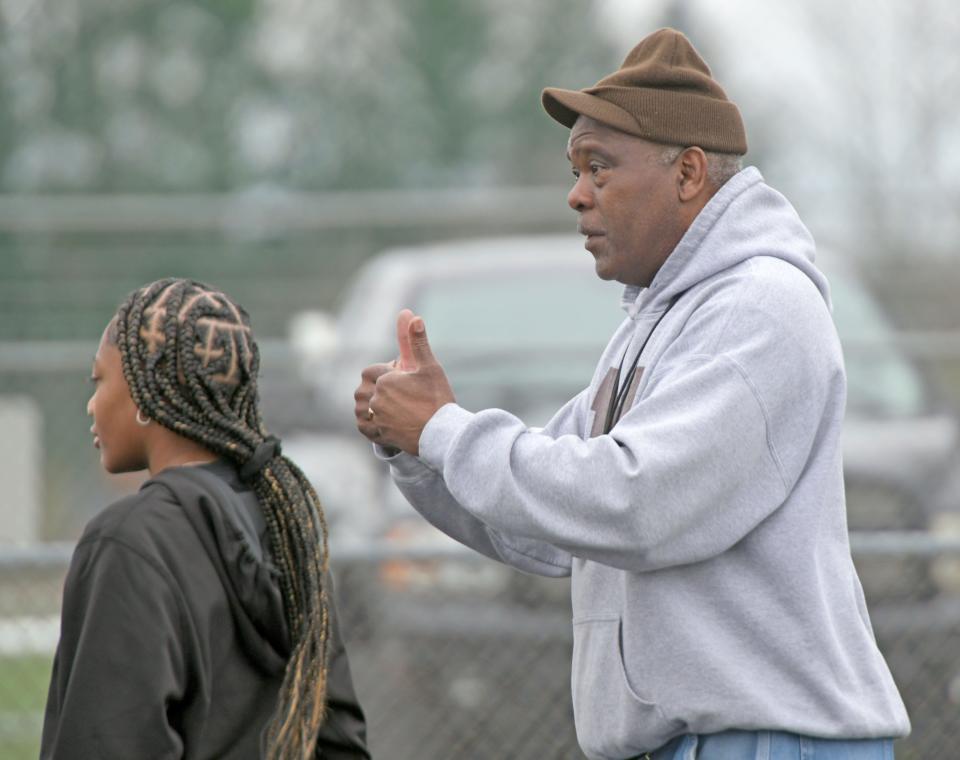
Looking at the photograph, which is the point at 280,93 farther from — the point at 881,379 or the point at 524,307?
the point at 881,379

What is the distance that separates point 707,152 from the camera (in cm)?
280

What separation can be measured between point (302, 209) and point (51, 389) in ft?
13.1

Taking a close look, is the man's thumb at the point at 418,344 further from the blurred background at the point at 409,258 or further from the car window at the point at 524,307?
the car window at the point at 524,307

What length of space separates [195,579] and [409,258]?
5.59 meters

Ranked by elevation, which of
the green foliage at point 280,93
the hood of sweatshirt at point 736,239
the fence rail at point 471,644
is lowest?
the green foliage at point 280,93

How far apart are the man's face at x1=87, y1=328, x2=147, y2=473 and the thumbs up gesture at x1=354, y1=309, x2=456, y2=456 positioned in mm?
426

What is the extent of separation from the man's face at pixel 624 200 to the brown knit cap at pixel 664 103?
4 centimetres

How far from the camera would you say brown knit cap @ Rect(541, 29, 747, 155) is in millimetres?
2768

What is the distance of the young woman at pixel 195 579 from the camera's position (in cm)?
254

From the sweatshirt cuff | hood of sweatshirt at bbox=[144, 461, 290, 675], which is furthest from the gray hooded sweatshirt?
hood of sweatshirt at bbox=[144, 461, 290, 675]

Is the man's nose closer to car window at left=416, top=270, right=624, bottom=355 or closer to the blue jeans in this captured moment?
the blue jeans

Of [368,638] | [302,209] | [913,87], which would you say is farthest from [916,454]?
[913,87]

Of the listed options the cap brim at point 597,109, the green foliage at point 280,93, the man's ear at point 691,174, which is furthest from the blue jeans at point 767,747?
the green foliage at point 280,93

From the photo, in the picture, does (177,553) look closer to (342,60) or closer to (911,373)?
(911,373)
